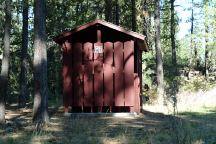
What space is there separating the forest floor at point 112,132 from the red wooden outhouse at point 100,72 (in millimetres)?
1033

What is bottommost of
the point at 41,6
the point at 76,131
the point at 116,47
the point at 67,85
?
the point at 76,131

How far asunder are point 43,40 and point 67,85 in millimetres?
2373

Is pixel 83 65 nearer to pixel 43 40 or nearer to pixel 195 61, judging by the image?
pixel 43 40

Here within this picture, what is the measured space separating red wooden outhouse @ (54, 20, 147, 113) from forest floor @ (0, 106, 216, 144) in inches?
40.7

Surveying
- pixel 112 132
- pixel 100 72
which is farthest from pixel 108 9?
pixel 112 132

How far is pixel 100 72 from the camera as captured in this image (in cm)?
1612

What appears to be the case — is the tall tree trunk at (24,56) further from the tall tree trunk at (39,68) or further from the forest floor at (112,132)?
the tall tree trunk at (39,68)

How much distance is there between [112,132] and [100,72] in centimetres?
468

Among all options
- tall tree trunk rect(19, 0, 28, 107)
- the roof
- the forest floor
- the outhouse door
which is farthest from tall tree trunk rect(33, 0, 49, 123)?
tall tree trunk rect(19, 0, 28, 107)

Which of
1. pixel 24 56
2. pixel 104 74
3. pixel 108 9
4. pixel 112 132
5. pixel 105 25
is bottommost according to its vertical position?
pixel 112 132

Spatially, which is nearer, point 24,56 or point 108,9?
point 24,56

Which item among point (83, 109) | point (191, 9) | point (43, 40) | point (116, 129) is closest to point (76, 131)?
point (116, 129)

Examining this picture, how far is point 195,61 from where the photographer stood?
49.2 meters

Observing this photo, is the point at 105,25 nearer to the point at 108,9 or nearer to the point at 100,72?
the point at 100,72
